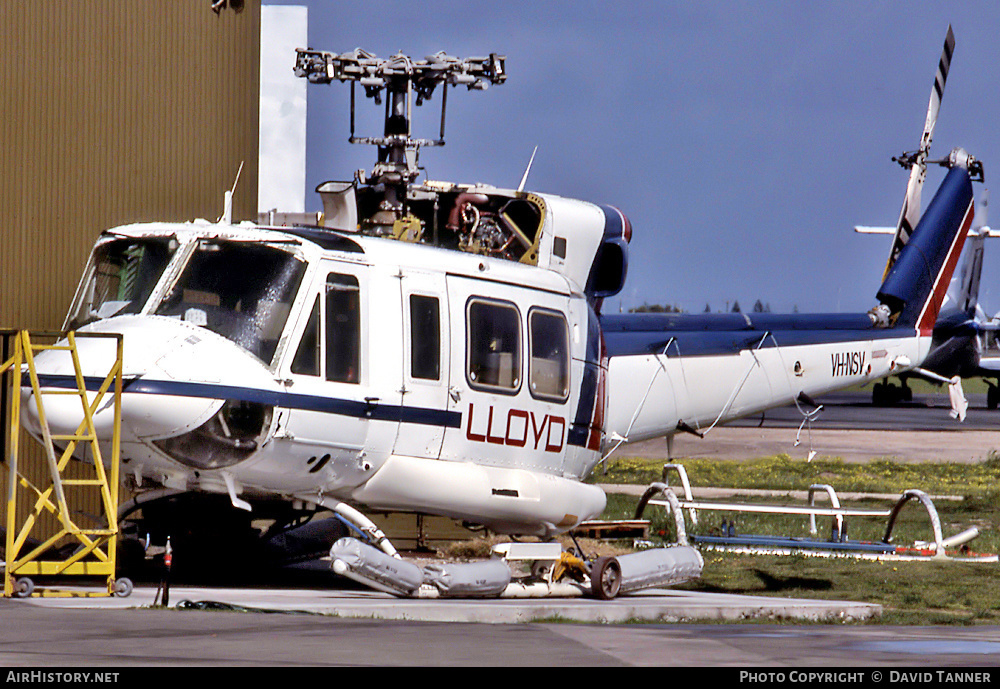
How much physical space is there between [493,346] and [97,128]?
553 centimetres

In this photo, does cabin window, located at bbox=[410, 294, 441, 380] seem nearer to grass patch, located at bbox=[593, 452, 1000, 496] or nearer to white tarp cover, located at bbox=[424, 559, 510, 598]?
white tarp cover, located at bbox=[424, 559, 510, 598]

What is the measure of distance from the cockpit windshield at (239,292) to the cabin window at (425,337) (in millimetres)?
1083

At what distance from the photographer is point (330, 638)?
6.75 metres

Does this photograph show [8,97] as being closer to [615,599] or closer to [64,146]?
[64,146]

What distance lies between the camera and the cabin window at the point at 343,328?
10.3 m

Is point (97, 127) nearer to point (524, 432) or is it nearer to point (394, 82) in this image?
point (394, 82)

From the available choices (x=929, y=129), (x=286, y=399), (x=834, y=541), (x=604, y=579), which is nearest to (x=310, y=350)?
(x=286, y=399)

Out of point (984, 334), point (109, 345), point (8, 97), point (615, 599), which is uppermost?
point (8, 97)

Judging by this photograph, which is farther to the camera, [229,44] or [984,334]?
[984,334]

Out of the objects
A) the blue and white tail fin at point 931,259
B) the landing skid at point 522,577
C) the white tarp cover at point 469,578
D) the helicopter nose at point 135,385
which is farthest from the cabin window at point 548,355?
the blue and white tail fin at point 931,259

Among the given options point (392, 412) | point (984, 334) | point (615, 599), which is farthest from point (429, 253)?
point (984, 334)

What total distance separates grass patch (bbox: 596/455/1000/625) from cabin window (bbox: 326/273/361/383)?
462 centimetres

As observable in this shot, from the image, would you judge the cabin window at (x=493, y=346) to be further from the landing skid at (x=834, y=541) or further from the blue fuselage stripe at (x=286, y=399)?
the landing skid at (x=834, y=541)

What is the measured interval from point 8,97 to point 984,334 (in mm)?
51461
